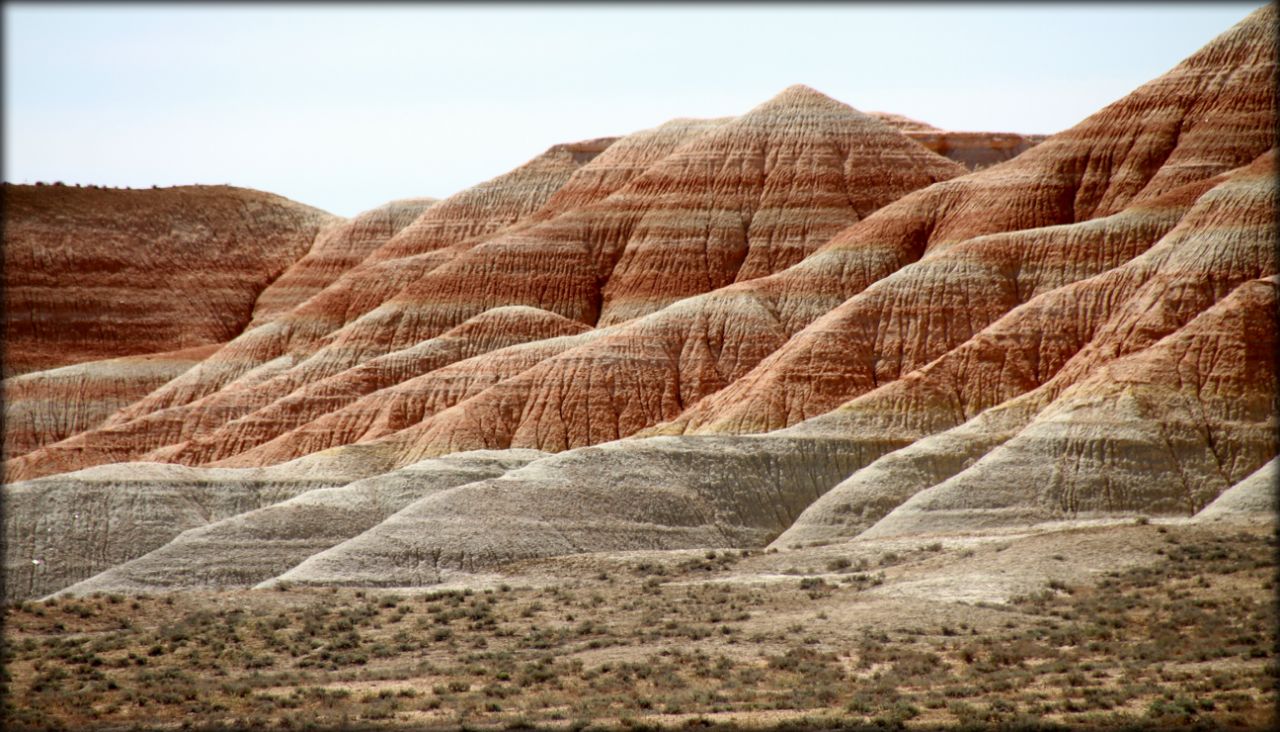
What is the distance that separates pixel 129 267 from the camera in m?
166

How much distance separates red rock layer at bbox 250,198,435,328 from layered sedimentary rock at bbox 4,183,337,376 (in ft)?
11.2

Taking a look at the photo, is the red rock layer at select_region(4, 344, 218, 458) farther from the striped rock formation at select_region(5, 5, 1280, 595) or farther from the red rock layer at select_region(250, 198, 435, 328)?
the red rock layer at select_region(250, 198, 435, 328)

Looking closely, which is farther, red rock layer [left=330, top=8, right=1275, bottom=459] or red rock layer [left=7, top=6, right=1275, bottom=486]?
red rock layer [left=7, top=6, right=1275, bottom=486]

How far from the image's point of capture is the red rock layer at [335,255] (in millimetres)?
163500

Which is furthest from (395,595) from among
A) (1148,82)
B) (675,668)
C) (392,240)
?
(392,240)

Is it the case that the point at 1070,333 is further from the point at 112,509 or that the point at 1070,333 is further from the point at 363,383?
the point at 363,383

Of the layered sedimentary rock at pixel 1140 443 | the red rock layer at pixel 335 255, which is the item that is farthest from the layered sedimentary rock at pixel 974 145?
the layered sedimentary rock at pixel 1140 443

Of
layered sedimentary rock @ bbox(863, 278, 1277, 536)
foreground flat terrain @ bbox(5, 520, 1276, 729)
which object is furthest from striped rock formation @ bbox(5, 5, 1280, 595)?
foreground flat terrain @ bbox(5, 520, 1276, 729)

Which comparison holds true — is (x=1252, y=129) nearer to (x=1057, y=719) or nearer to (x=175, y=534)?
(x=175, y=534)

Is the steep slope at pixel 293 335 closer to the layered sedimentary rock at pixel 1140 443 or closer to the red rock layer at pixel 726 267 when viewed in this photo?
the red rock layer at pixel 726 267

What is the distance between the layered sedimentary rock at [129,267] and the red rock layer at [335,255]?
3.40 meters

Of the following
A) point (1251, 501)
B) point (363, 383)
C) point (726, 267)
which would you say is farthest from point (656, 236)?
point (1251, 501)

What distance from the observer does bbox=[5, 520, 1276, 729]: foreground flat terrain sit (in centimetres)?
4606

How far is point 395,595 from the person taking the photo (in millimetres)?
67375
